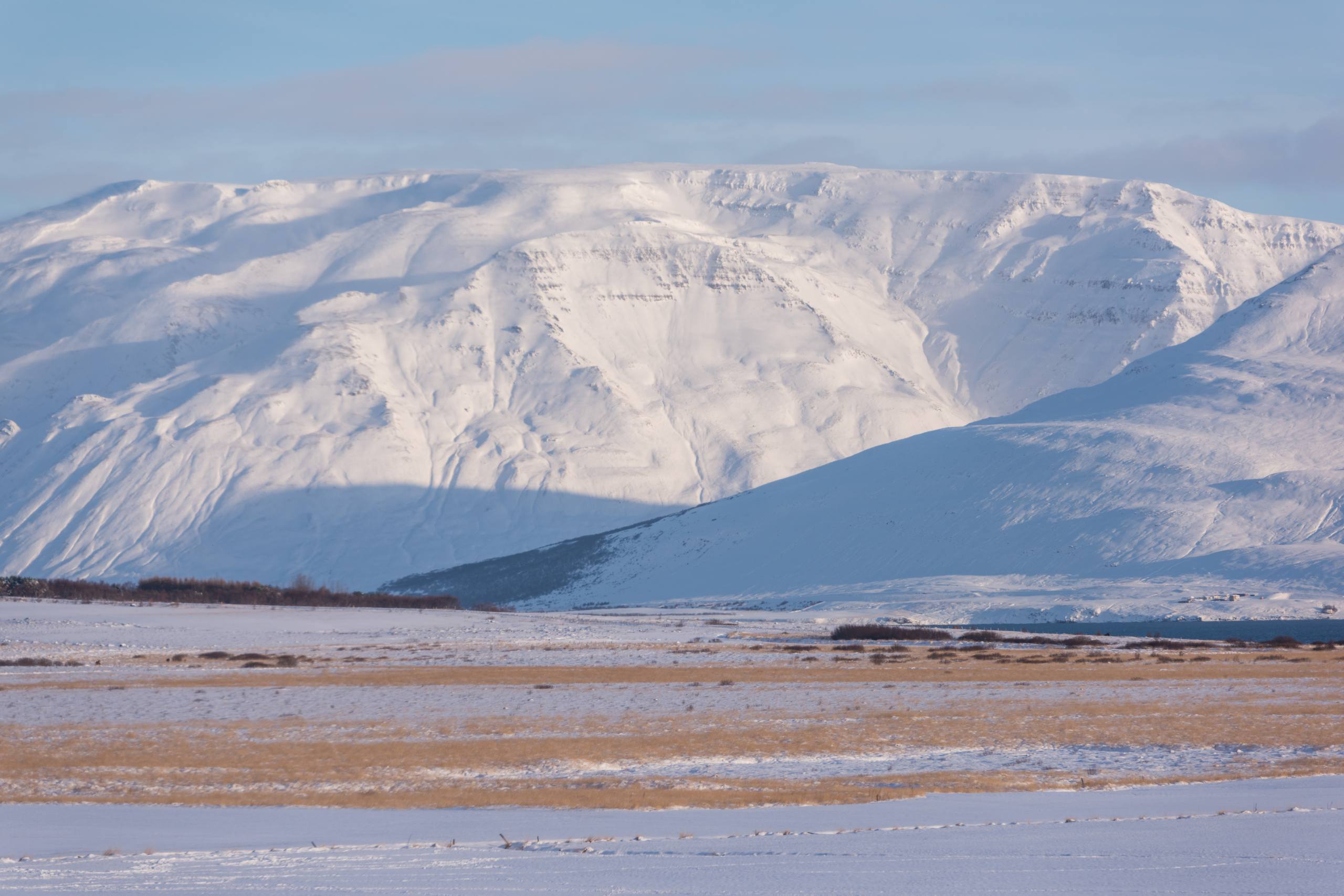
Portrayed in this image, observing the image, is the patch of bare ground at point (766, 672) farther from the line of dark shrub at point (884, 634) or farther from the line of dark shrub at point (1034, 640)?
the line of dark shrub at point (884, 634)

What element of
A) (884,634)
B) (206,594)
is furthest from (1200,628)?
(206,594)

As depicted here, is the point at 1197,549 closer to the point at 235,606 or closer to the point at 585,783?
the point at 235,606

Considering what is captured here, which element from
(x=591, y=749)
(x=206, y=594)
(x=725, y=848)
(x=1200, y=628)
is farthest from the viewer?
(x=206, y=594)

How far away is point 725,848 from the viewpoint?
841 inches

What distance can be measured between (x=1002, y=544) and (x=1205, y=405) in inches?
1593

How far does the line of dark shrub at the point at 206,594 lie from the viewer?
111m

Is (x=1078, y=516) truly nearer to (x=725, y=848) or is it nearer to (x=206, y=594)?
(x=206, y=594)

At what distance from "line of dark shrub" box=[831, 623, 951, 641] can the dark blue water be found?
1074cm

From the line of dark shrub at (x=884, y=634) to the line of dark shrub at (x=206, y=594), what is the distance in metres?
39.9

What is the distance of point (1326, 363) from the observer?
17288cm

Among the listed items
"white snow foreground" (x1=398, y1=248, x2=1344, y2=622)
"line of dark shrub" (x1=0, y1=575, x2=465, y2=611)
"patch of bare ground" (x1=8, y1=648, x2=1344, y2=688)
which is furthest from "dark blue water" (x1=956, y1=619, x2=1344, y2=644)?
"line of dark shrub" (x1=0, y1=575, x2=465, y2=611)

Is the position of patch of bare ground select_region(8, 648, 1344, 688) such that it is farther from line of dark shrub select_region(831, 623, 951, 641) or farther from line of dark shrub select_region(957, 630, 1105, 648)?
line of dark shrub select_region(831, 623, 951, 641)

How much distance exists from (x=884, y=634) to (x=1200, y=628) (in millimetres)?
30512

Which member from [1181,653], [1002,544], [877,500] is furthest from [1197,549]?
[1181,653]
